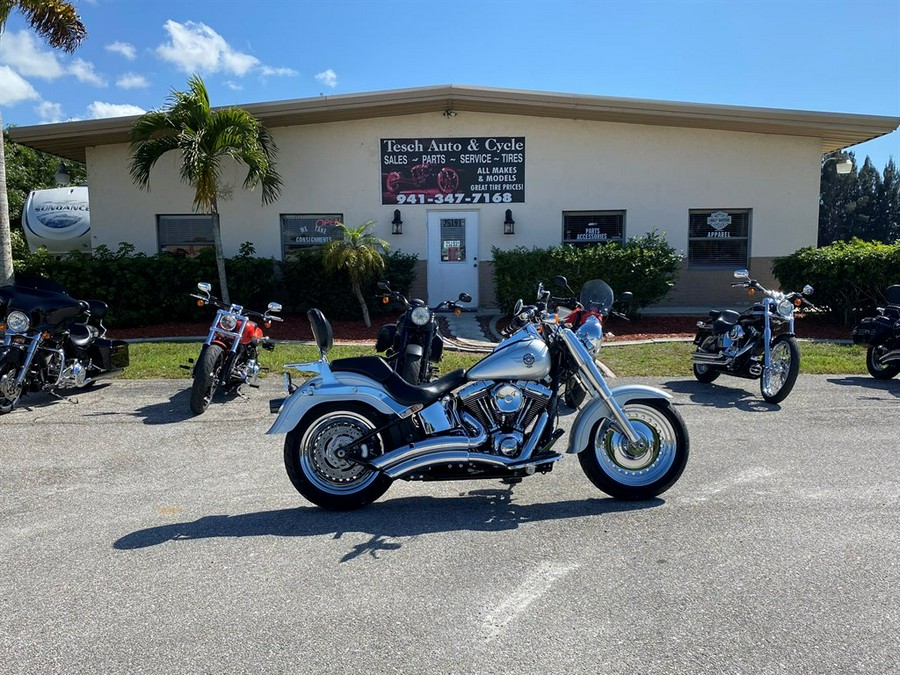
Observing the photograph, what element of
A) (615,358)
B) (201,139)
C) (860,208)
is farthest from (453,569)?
(860,208)

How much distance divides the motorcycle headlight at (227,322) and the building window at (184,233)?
28.0ft

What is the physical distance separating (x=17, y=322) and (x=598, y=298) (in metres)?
5.99

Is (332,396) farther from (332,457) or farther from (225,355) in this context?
(225,355)

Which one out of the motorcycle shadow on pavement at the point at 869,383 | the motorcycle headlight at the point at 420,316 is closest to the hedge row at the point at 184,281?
the motorcycle headlight at the point at 420,316

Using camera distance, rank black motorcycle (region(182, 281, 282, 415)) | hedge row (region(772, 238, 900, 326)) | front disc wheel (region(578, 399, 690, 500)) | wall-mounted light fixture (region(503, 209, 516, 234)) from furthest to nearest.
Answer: wall-mounted light fixture (region(503, 209, 516, 234)) < hedge row (region(772, 238, 900, 326)) < black motorcycle (region(182, 281, 282, 415)) < front disc wheel (region(578, 399, 690, 500))

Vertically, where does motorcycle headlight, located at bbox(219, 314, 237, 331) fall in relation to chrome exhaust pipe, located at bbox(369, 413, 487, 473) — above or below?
above

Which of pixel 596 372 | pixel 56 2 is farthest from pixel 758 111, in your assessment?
pixel 56 2

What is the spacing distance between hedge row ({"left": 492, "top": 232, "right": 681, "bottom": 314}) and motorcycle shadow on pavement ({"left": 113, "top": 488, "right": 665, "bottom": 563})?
8.57 metres

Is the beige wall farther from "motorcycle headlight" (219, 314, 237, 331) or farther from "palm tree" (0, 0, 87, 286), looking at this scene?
"motorcycle headlight" (219, 314, 237, 331)

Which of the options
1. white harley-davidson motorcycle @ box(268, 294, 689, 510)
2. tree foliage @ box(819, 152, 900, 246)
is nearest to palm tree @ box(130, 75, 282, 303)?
white harley-davidson motorcycle @ box(268, 294, 689, 510)

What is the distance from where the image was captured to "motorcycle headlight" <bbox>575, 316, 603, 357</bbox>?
5.35 m

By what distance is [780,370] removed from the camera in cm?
734

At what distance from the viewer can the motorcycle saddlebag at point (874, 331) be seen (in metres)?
8.57

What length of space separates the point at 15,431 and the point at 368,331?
21.9 feet
